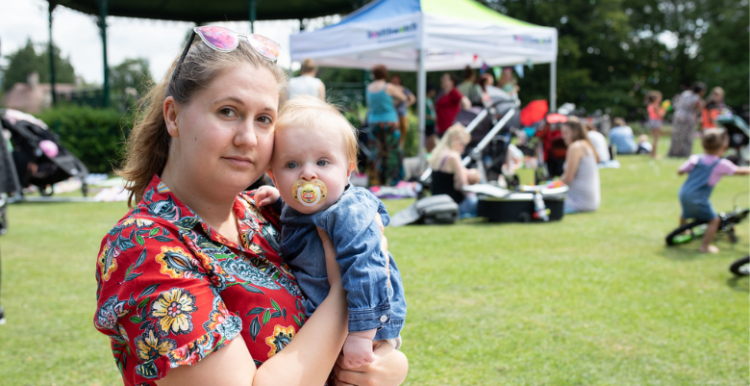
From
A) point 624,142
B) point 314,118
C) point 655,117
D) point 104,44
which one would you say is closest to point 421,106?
point 314,118

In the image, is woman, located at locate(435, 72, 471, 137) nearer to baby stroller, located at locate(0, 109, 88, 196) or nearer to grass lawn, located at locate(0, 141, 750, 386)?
grass lawn, located at locate(0, 141, 750, 386)

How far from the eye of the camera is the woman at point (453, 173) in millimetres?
7414

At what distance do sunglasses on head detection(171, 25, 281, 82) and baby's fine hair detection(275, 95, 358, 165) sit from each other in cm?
14

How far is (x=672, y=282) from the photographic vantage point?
457cm

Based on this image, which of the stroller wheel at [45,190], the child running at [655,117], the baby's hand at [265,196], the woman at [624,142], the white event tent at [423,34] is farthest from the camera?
the woman at [624,142]

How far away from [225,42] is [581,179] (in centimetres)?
731

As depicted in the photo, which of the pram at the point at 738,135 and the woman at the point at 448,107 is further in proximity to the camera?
the pram at the point at 738,135

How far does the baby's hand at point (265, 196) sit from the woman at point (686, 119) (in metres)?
14.5

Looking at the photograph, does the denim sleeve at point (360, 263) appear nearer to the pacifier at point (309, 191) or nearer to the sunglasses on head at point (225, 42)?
the pacifier at point (309, 191)

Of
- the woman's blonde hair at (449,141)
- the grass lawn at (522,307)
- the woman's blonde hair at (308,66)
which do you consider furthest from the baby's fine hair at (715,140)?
the woman's blonde hair at (308,66)

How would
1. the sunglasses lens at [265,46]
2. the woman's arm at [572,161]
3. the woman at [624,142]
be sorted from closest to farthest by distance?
1. the sunglasses lens at [265,46]
2. the woman's arm at [572,161]
3. the woman at [624,142]

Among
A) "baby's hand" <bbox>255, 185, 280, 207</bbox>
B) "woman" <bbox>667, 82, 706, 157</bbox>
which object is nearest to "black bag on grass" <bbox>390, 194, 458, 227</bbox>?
"baby's hand" <bbox>255, 185, 280, 207</bbox>

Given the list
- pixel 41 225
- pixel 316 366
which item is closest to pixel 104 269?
pixel 316 366

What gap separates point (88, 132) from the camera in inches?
495
